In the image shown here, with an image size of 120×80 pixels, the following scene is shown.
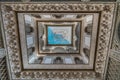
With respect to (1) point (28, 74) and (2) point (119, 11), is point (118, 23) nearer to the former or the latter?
(2) point (119, 11)

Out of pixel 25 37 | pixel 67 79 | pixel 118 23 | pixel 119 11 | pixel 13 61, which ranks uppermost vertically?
pixel 119 11

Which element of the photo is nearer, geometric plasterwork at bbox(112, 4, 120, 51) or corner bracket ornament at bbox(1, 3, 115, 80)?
corner bracket ornament at bbox(1, 3, 115, 80)

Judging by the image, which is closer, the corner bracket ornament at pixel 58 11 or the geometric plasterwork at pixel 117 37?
the corner bracket ornament at pixel 58 11

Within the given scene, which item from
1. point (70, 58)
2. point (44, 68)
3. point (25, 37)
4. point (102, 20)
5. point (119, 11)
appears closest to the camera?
point (119, 11)

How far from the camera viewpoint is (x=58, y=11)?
7.91 metres

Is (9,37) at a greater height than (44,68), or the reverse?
(9,37)

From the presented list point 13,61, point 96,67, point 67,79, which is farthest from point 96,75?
point 13,61

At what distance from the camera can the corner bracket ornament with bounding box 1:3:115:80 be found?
775 cm

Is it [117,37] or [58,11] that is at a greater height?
[58,11]

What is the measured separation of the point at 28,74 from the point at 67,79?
194 cm

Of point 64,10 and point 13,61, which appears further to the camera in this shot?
point 13,61

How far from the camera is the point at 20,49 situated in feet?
30.9

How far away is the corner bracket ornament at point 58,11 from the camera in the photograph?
7.75 metres

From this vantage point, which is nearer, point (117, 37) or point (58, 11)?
point (58, 11)
